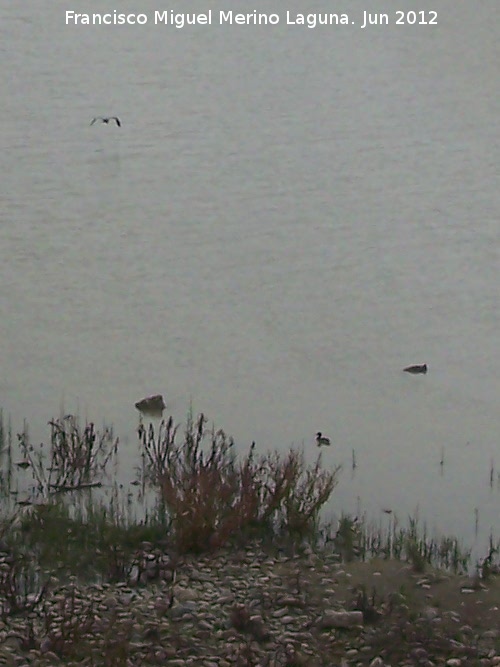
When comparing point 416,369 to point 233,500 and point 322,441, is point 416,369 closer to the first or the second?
point 322,441

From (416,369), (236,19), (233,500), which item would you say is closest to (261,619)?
(233,500)

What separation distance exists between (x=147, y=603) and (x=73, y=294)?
719cm

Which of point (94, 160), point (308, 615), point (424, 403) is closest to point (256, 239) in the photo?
point (94, 160)

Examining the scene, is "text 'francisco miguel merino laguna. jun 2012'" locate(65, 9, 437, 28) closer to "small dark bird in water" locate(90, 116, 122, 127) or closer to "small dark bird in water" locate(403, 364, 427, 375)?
"small dark bird in water" locate(90, 116, 122, 127)

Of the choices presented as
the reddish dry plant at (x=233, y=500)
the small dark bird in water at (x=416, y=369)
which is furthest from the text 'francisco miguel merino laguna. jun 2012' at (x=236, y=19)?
the reddish dry plant at (x=233, y=500)

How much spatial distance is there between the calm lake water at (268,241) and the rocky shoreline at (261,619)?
4.89 feet

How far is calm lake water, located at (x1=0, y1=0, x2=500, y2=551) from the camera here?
889 cm

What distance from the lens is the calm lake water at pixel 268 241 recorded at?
889 cm

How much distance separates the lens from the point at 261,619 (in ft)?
16.8

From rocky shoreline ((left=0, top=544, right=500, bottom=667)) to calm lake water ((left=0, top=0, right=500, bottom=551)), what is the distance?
149 cm

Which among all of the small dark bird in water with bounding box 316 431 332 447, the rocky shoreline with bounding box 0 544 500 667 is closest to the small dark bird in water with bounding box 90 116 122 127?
the small dark bird in water with bounding box 316 431 332 447

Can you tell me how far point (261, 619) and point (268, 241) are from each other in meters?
9.17

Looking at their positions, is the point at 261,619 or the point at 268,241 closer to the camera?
the point at 261,619

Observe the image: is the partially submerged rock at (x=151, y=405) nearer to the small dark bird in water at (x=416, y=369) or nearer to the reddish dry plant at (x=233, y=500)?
the reddish dry plant at (x=233, y=500)
